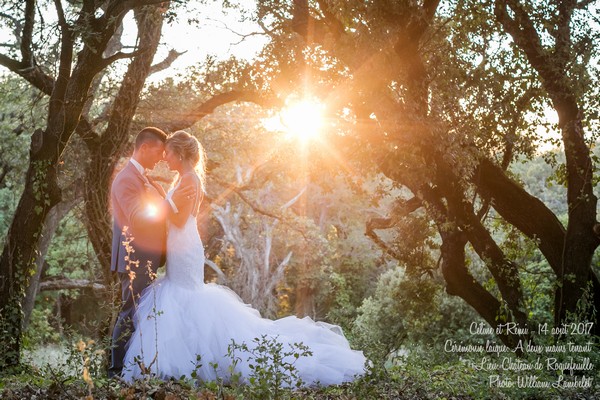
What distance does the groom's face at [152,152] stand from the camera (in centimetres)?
651

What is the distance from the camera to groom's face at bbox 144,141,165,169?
6.51m

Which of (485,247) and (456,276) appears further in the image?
(456,276)

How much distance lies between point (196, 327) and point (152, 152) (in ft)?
6.08

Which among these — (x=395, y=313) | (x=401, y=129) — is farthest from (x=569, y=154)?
(x=395, y=313)

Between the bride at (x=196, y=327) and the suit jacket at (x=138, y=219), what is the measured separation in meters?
0.12

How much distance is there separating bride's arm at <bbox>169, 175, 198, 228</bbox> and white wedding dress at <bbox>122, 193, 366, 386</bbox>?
115 mm

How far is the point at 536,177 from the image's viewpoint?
42.2 meters

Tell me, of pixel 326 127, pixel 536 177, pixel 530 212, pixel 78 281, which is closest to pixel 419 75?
pixel 326 127

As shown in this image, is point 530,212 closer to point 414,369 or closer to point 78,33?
point 414,369

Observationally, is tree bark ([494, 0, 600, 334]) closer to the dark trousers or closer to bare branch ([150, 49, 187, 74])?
the dark trousers

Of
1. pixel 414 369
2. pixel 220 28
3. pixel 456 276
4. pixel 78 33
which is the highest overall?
pixel 220 28

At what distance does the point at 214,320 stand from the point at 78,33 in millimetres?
3856

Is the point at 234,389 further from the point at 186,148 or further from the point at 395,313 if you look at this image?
the point at 395,313

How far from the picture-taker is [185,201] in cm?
613
